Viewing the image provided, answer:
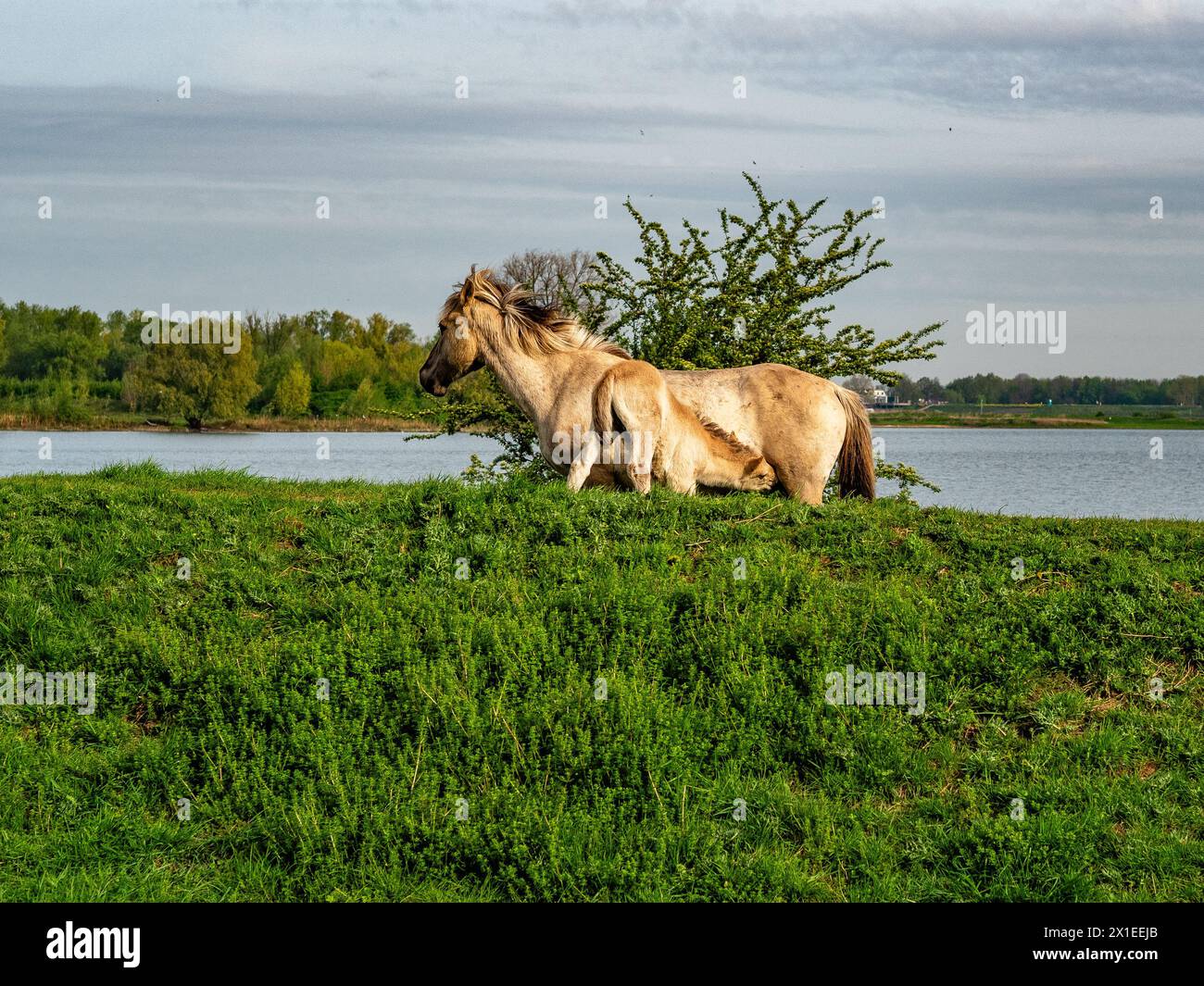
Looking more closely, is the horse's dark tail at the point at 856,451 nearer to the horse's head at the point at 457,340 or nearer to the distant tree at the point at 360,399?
the horse's head at the point at 457,340

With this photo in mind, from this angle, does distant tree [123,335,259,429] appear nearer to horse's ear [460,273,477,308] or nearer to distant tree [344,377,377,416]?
distant tree [344,377,377,416]

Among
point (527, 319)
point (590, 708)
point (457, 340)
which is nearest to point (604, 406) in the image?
point (527, 319)

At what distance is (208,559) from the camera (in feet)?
33.1

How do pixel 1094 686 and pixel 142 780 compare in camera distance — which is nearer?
pixel 142 780

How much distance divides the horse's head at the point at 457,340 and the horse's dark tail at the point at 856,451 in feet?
12.8

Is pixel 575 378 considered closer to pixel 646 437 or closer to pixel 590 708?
pixel 646 437

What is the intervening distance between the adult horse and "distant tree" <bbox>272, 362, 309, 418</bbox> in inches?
1874

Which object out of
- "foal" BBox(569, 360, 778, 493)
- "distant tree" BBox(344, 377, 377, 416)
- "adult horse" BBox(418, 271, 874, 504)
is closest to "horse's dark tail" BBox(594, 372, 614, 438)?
"foal" BBox(569, 360, 778, 493)

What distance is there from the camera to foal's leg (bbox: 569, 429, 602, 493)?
11.2 m

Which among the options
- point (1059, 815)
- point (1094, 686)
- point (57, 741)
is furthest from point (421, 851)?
point (1094, 686)

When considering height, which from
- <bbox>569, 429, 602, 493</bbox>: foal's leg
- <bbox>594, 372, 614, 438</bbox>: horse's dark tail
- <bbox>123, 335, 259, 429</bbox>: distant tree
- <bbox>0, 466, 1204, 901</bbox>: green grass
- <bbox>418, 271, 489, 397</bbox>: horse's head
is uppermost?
<bbox>123, 335, 259, 429</bbox>: distant tree

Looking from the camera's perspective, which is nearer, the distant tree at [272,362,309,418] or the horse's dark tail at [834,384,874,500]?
the horse's dark tail at [834,384,874,500]

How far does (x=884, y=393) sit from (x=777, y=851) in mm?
12650

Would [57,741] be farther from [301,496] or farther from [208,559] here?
[301,496]
